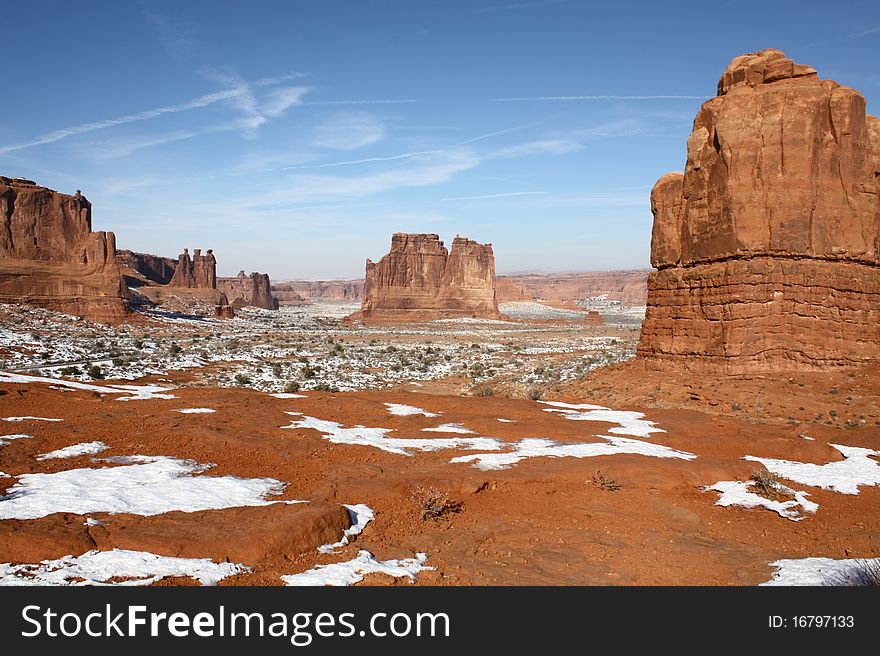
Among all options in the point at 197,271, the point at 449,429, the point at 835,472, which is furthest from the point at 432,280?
the point at 835,472

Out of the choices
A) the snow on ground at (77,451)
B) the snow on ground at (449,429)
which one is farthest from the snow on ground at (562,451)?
the snow on ground at (77,451)

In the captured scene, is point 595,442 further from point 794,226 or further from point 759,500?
point 794,226

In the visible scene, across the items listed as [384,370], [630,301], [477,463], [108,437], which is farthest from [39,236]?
[630,301]

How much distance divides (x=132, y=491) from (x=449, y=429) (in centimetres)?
648


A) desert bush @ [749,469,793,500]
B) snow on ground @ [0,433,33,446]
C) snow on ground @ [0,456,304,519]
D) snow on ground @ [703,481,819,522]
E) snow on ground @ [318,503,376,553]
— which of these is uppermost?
snow on ground @ [0,433,33,446]

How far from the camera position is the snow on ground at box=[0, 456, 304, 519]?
6184 mm

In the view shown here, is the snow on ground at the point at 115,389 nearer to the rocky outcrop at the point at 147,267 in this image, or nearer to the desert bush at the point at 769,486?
the desert bush at the point at 769,486

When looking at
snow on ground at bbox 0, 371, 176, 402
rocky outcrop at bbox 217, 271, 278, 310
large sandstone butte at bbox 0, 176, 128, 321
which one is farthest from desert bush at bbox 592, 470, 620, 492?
rocky outcrop at bbox 217, 271, 278, 310

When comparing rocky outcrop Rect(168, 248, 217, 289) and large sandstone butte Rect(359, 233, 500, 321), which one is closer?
large sandstone butte Rect(359, 233, 500, 321)

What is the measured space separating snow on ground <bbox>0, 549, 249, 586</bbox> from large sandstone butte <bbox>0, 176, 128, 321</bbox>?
6606cm

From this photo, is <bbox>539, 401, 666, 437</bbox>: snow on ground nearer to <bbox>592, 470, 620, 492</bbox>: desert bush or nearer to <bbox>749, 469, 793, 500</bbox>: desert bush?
<bbox>749, 469, 793, 500</bbox>: desert bush

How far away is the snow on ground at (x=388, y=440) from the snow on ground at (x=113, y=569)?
5.09m

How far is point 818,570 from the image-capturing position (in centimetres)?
525

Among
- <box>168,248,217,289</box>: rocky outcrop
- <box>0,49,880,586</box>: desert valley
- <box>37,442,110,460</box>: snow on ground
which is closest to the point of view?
<box>0,49,880,586</box>: desert valley
